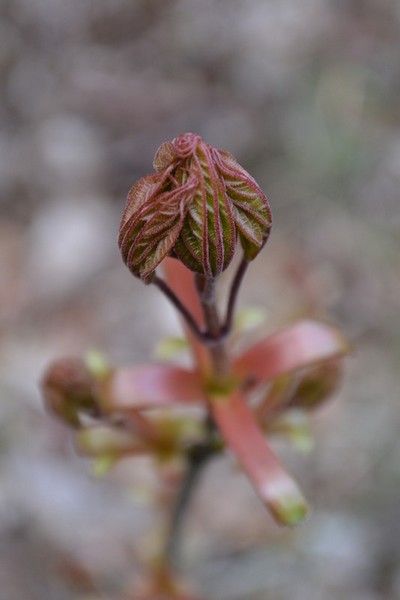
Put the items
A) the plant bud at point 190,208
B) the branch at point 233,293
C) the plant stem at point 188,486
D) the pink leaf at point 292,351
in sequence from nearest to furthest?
1. the plant bud at point 190,208
2. the branch at point 233,293
3. the pink leaf at point 292,351
4. the plant stem at point 188,486

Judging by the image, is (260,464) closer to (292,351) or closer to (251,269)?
(292,351)

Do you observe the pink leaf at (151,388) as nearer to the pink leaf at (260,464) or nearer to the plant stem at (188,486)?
the pink leaf at (260,464)

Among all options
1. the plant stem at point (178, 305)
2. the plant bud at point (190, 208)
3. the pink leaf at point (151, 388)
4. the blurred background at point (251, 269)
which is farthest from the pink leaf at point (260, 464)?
the blurred background at point (251, 269)

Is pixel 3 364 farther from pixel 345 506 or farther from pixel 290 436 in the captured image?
pixel 290 436

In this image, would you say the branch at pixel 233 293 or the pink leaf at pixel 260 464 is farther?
the pink leaf at pixel 260 464

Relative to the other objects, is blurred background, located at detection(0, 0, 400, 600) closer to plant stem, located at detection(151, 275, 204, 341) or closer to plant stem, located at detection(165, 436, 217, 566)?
plant stem, located at detection(165, 436, 217, 566)

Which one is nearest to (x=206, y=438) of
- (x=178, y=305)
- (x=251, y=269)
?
(x=178, y=305)

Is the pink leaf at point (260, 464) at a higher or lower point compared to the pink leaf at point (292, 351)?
lower
